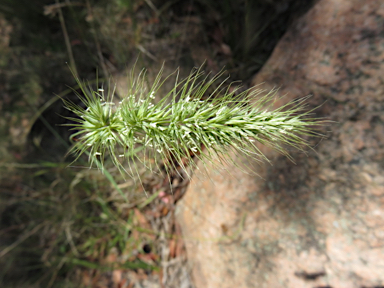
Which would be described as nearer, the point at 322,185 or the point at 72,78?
the point at 322,185

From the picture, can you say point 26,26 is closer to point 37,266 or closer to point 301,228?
point 37,266

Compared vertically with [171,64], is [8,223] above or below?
below

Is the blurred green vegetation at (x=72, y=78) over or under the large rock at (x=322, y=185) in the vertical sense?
over

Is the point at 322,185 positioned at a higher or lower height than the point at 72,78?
lower

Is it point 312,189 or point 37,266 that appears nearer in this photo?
point 312,189

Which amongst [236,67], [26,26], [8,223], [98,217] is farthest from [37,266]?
[236,67]

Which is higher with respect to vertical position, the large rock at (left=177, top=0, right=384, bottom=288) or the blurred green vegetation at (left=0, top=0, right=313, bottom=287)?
the blurred green vegetation at (left=0, top=0, right=313, bottom=287)

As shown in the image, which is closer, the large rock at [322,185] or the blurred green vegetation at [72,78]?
the large rock at [322,185]

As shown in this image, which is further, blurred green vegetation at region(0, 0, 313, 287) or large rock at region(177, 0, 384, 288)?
blurred green vegetation at region(0, 0, 313, 287)
